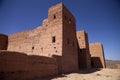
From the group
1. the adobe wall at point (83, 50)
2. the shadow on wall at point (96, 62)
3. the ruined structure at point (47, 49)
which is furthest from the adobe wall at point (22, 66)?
the shadow on wall at point (96, 62)

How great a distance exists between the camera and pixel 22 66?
8148 mm

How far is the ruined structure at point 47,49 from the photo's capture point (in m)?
7.78

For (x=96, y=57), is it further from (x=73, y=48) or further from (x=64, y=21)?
(x=64, y=21)

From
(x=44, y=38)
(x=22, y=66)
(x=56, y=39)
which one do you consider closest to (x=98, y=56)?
(x=56, y=39)

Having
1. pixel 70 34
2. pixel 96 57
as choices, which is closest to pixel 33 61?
pixel 70 34

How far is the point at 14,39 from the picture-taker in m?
22.1

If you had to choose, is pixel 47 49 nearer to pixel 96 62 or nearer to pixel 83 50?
pixel 83 50

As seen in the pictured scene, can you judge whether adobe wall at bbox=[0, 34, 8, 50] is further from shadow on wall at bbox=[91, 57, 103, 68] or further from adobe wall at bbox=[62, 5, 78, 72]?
shadow on wall at bbox=[91, 57, 103, 68]

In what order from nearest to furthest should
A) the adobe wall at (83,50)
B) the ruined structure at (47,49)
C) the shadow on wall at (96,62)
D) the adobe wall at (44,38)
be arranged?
the ruined structure at (47,49) < the adobe wall at (44,38) < the adobe wall at (83,50) < the shadow on wall at (96,62)

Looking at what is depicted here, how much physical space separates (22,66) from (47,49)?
7.44m

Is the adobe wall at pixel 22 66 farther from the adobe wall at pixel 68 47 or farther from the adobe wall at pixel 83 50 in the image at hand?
the adobe wall at pixel 83 50

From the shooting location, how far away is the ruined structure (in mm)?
7780

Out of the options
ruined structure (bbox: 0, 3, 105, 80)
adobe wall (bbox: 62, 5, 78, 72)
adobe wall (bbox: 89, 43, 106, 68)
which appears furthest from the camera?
adobe wall (bbox: 89, 43, 106, 68)

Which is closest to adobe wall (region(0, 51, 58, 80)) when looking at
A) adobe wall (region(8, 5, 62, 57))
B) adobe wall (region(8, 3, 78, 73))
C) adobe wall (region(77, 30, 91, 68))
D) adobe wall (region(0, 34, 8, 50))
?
adobe wall (region(8, 3, 78, 73))
